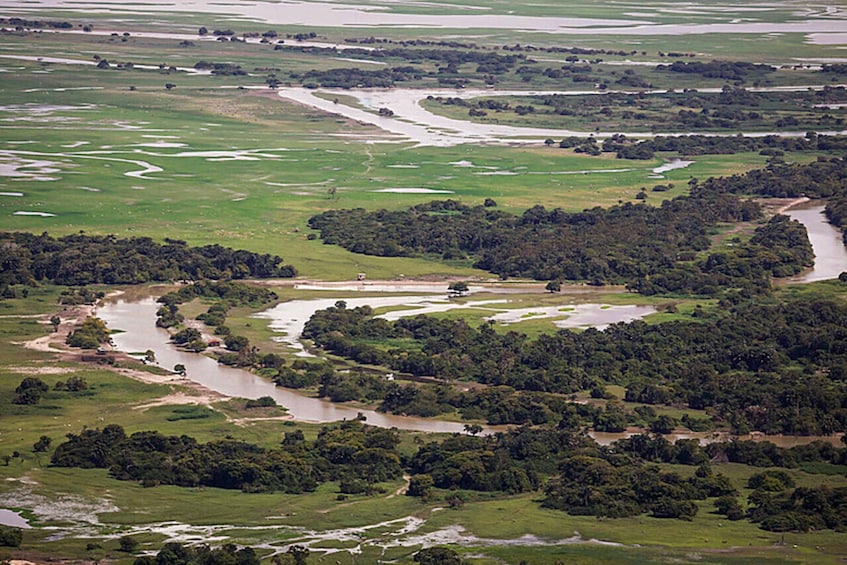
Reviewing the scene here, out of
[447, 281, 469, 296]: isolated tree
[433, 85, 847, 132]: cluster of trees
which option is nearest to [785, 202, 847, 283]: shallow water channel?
[447, 281, 469, 296]: isolated tree

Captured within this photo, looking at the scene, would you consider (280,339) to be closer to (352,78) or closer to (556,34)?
(352,78)

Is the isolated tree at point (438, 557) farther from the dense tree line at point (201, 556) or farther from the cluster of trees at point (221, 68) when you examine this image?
the cluster of trees at point (221, 68)

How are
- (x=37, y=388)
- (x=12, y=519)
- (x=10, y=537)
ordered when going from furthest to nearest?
1. (x=37, y=388)
2. (x=12, y=519)
3. (x=10, y=537)

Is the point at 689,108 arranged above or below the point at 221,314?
above

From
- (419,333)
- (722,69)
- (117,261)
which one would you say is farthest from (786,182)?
(722,69)

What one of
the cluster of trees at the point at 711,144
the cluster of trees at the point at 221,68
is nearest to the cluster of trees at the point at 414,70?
the cluster of trees at the point at 221,68

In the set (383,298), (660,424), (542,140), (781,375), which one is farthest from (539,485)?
(542,140)
